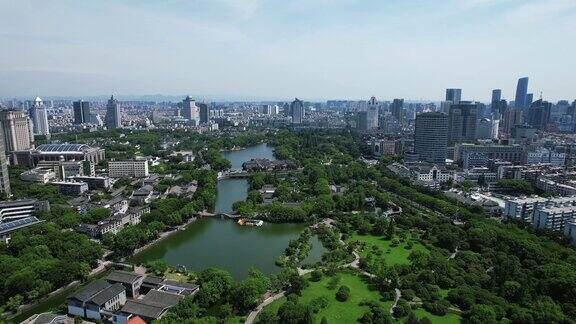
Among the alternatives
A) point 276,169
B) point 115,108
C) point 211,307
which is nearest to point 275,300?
point 211,307

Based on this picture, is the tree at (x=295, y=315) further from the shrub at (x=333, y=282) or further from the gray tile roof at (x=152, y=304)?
the gray tile roof at (x=152, y=304)

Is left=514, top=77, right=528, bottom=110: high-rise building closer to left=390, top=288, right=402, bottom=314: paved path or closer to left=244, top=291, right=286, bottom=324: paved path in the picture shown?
left=390, top=288, right=402, bottom=314: paved path

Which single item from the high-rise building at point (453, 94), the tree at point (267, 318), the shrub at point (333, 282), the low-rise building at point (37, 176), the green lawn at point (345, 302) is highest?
the high-rise building at point (453, 94)

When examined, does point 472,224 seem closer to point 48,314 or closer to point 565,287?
point 565,287

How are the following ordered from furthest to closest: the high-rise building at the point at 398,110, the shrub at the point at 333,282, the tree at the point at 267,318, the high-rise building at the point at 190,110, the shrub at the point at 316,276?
the high-rise building at the point at 190,110
the high-rise building at the point at 398,110
the shrub at the point at 316,276
the shrub at the point at 333,282
the tree at the point at 267,318

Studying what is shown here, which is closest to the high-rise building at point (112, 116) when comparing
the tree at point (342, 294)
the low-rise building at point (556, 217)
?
the tree at point (342, 294)

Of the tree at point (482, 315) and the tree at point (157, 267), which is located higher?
the tree at point (482, 315)
